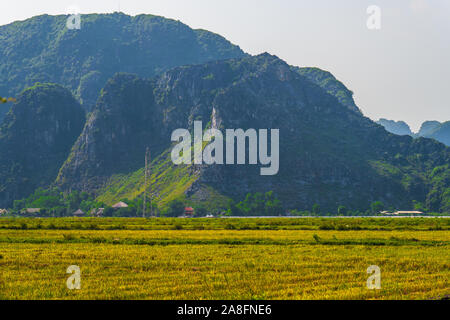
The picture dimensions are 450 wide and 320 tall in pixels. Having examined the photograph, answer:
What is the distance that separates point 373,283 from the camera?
2830 cm

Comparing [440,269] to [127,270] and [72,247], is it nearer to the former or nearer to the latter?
[127,270]

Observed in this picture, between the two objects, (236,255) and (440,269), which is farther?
(236,255)

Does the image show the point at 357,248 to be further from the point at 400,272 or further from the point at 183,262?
the point at 183,262

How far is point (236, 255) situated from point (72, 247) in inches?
584

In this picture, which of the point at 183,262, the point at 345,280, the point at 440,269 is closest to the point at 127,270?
the point at 183,262
